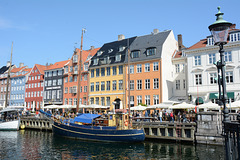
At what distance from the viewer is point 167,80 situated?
40812mm

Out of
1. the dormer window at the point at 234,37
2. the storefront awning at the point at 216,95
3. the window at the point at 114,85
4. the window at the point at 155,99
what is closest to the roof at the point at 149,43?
the window at the point at 114,85

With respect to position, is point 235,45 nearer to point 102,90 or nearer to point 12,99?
point 102,90

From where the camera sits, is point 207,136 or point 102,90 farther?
point 102,90

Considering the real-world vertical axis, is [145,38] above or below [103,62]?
above

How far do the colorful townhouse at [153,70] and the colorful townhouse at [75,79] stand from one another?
12561 mm

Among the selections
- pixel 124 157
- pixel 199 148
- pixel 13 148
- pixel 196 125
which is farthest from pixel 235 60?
pixel 13 148

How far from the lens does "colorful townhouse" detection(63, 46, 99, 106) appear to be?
169ft

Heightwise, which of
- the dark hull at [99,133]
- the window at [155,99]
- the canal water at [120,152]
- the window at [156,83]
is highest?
the window at [156,83]

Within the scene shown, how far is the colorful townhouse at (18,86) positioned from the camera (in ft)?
222

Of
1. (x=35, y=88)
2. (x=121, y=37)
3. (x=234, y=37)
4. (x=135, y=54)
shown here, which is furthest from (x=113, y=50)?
(x=35, y=88)

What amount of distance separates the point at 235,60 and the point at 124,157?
2342cm

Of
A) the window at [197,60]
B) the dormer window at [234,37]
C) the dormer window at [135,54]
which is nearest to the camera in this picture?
the dormer window at [234,37]

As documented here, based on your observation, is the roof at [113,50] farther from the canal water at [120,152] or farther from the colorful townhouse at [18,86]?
the colorful townhouse at [18,86]

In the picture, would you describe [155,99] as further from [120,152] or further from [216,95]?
[120,152]
